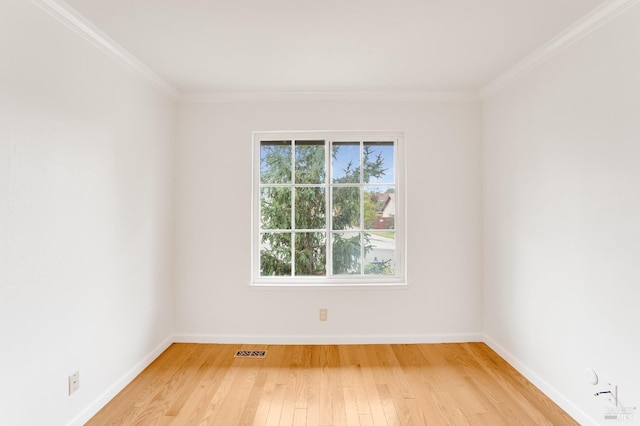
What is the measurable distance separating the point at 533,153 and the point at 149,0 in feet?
9.00

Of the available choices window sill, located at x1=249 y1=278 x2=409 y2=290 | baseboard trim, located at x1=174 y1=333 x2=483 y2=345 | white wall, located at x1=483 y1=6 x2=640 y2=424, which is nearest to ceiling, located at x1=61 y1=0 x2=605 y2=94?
white wall, located at x1=483 y1=6 x2=640 y2=424

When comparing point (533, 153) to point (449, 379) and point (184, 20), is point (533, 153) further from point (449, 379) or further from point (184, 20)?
point (184, 20)

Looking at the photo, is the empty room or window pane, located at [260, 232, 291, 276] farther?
window pane, located at [260, 232, 291, 276]

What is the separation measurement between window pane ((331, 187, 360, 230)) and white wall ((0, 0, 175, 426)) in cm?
170

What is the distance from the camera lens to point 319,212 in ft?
11.3

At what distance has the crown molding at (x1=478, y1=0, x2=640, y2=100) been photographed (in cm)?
187

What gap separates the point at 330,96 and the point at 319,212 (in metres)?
1.14

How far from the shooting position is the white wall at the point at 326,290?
3.32m

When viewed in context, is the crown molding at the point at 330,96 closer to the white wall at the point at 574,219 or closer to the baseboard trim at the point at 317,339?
the white wall at the point at 574,219

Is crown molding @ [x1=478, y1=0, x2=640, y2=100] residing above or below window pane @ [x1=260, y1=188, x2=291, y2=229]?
above

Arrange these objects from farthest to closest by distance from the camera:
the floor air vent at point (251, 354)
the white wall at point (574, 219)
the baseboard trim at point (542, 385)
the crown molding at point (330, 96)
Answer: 1. the crown molding at point (330, 96)
2. the floor air vent at point (251, 354)
3. the baseboard trim at point (542, 385)
4. the white wall at point (574, 219)

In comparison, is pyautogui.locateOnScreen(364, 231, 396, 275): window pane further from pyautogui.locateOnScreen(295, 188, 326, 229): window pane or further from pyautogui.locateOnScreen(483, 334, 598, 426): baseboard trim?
pyautogui.locateOnScreen(483, 334, 598, 426): baseboard trim

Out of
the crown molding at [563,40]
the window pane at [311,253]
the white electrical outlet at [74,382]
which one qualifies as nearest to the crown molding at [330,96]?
the crown molding at [563,40]

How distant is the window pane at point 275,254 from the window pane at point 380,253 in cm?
80
